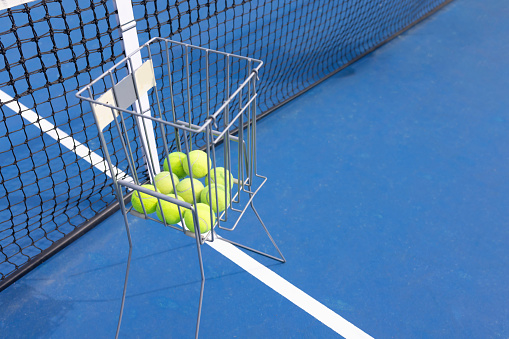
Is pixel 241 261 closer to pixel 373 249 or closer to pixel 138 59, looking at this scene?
pixel 373 249

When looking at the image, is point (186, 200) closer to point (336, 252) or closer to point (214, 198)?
point (214, 198)

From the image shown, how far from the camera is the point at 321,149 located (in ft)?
10.0

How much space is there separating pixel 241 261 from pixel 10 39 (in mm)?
3521

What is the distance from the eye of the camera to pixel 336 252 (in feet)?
7.79

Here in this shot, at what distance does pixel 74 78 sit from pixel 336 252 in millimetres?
→ 2658

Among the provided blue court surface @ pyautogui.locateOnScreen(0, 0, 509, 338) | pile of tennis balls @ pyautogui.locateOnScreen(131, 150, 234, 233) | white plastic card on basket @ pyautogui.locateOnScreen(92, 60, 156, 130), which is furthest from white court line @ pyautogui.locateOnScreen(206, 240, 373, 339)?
white plastic card on basket @ pyautogui.locateOnScreen(92, 60, 156, 130)

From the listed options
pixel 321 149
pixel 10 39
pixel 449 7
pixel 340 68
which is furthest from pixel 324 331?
pixel 449 7

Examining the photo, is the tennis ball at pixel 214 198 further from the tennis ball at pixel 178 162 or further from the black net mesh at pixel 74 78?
the black net mesh at pixel 74 78

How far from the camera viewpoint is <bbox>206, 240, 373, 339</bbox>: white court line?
203 cm

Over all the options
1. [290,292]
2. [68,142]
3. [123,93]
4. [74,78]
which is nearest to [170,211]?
[123,93]

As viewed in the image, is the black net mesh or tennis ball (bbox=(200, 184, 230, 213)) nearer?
tennis ball (bbox=(200, 184, 230, 213))

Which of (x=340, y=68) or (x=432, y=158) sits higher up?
(x=340, y=68)

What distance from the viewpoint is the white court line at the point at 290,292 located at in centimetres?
203

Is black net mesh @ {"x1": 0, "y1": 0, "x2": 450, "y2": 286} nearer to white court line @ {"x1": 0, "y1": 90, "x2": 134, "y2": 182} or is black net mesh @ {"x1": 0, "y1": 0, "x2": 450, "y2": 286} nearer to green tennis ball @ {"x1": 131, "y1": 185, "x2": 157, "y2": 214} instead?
white court line @ {"x1": 0, "y1": 90, "x2": 134, "y2": 182}
